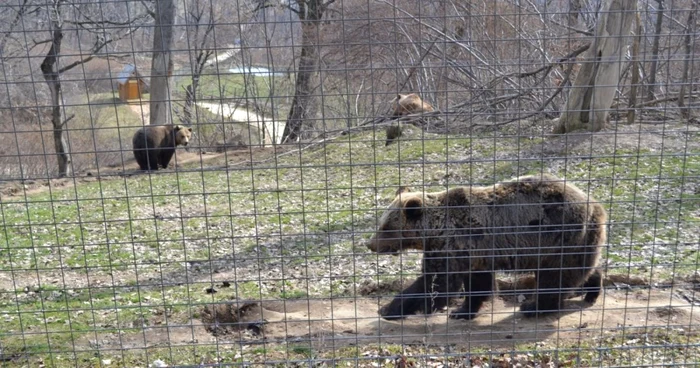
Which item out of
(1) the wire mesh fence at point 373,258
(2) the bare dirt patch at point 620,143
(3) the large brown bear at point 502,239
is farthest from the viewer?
(2) the bare dirt patch at point 620,143

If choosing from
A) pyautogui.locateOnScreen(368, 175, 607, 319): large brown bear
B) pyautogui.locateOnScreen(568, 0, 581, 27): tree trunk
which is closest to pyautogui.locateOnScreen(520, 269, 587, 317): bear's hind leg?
pyautogui.locateOnScreen(368, 175, 607, 319): large brown bear

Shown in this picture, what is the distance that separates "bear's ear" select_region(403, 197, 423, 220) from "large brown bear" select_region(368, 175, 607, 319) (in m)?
0.01

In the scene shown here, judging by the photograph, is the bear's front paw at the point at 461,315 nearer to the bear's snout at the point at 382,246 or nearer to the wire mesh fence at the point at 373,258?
the wire mesh fence at the point at 373,258

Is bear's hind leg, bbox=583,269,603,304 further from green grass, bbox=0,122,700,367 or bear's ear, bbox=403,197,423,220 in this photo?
bear's ear, bbox=403,197,423,220

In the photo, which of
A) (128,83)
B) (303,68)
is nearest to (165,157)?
(128,83)

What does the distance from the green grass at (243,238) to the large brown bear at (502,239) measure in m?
0.38

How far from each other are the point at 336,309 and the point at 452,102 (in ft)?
32.8

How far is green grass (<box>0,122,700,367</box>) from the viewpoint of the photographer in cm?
556

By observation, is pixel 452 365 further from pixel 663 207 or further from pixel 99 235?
pixel 99 235

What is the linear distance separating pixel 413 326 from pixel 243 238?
238cm

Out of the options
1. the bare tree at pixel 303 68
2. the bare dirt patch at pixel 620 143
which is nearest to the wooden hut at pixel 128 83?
the bare tree at pixel 303 68

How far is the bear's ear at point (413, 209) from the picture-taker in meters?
6.83

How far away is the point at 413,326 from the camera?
21.6 ft

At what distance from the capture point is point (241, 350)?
5746mm
